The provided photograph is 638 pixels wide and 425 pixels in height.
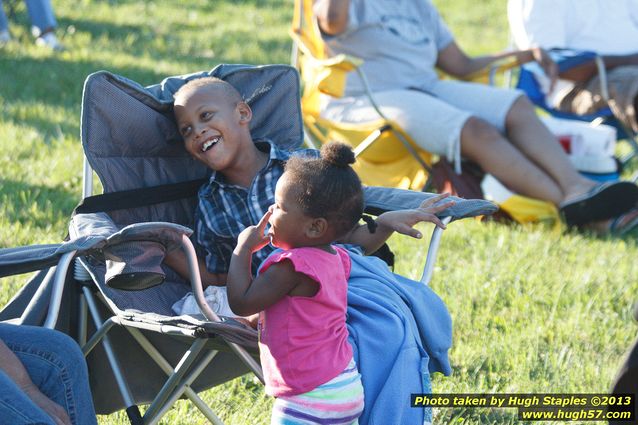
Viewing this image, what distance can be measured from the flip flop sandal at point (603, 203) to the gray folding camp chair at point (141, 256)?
175 cm

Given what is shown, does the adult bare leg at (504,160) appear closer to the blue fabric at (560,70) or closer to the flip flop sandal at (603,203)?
the flip flop sandal at (603,203)

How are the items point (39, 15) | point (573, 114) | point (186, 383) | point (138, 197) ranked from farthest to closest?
point (39, 15) < point (573, 114) < point (138, 197) < point (186, 383)

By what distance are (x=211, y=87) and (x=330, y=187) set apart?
1.03m

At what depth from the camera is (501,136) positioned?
4.88 metres

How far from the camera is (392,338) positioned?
2543 millimetres

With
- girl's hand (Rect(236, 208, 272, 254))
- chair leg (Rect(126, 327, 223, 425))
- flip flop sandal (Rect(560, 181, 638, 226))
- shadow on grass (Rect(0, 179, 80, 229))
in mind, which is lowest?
flip flop sandal (Rect(560, 181, 638, 226))

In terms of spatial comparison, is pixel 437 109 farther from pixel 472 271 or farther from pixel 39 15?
pixel 39 15

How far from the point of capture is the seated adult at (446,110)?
15.8 ft

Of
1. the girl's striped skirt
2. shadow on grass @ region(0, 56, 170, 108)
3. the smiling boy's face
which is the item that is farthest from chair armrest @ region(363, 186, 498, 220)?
shadow on grass @ region(0, 56, 170, 108)

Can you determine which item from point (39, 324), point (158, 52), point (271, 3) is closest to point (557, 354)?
point (39, 324)

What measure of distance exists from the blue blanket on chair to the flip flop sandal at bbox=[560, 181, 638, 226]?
2152 millimetres

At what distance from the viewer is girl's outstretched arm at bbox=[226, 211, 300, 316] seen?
238cm

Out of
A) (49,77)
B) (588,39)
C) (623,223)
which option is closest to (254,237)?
(623,223)

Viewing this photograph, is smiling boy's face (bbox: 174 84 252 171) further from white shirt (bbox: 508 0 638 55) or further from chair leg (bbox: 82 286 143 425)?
white shirt (bbox: 508 0 638 55)
